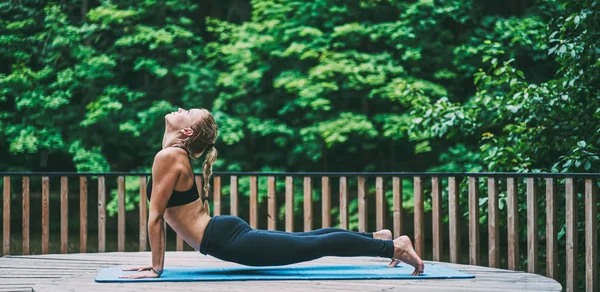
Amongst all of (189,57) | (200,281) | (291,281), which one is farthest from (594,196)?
(189,57)

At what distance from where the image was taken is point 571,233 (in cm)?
411

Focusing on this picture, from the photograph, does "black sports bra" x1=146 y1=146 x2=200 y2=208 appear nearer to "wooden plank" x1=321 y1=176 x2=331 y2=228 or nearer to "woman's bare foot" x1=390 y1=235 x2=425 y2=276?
"woman's bare foot" x1=390 y1=235 x2=425 y2=276

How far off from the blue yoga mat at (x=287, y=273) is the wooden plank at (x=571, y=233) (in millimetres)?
856

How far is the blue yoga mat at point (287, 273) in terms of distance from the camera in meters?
3.30

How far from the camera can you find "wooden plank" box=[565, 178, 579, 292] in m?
4.05

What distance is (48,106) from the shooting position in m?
11.4

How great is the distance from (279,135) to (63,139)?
3522 millimetres

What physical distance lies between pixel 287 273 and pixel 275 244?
0.22 m

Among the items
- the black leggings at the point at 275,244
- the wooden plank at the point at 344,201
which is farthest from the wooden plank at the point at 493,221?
the black leggings at the point at 275,244

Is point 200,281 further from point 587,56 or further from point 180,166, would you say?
point 587,56

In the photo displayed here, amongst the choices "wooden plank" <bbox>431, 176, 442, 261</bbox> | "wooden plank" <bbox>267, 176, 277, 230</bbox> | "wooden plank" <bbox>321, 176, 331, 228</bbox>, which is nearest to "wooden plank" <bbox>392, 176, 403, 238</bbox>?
"wooden plank" <bbox>431, 176, 442, 261</bbox>

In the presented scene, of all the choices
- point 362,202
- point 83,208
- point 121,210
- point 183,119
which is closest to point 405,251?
point 183,119

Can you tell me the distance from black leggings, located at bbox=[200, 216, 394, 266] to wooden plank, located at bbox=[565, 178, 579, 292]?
133 centimetres

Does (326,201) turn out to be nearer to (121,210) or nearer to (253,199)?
(253,199)
